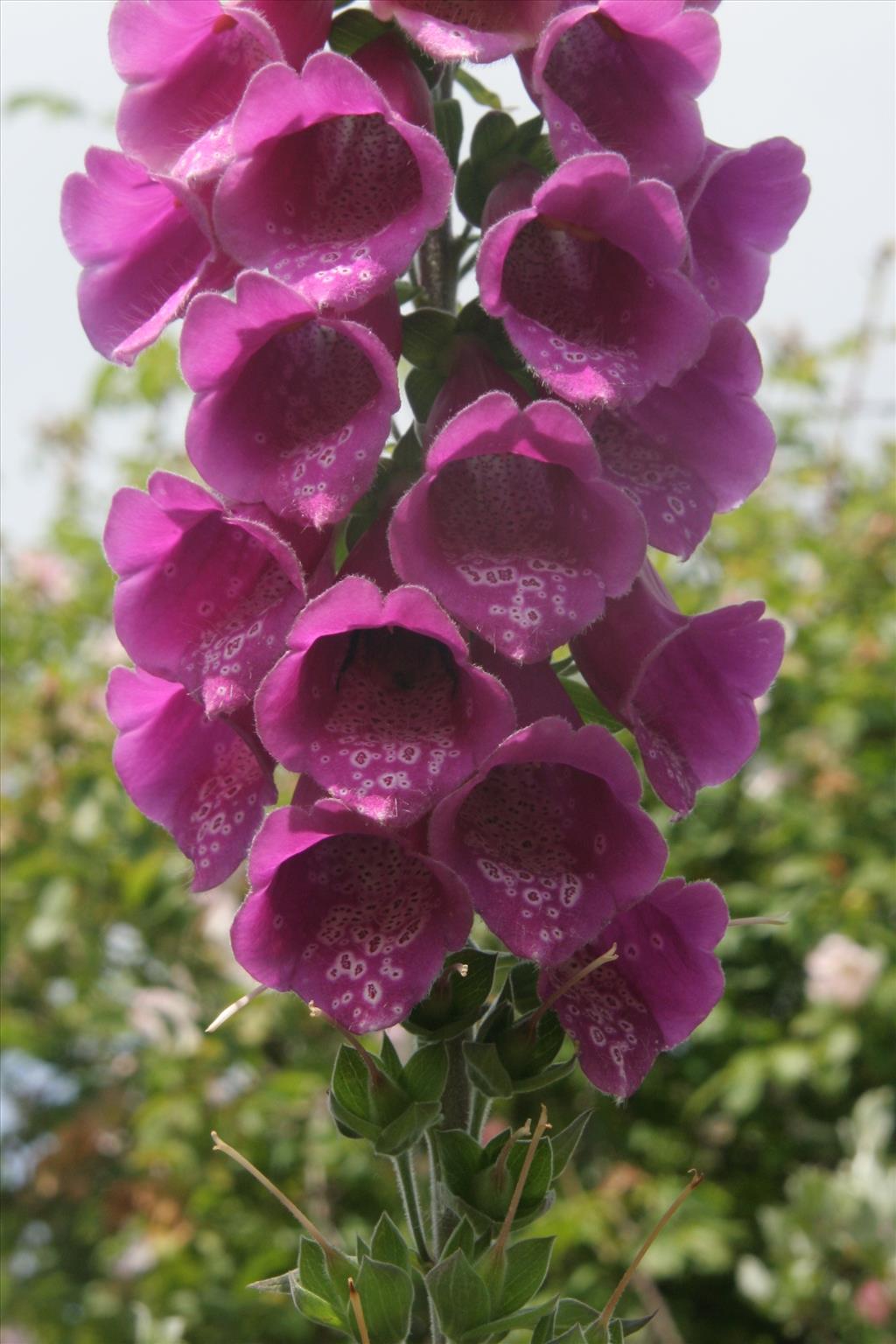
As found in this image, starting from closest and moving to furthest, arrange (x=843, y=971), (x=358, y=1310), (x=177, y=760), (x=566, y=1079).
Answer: (x=358, y=1310)
(x=177, y=760)
(x=566, y=1079)
(x=843, y=971)

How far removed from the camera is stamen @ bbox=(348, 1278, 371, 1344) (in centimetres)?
97

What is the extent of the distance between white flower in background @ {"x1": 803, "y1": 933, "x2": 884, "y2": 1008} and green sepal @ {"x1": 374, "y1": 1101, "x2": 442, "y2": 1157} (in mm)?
2325

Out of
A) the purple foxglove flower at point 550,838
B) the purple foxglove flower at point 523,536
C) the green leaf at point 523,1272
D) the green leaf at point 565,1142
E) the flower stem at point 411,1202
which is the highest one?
the purple foxglove flower at point 523,536

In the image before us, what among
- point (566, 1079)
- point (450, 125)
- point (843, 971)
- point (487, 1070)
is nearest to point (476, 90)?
point (450, 125)

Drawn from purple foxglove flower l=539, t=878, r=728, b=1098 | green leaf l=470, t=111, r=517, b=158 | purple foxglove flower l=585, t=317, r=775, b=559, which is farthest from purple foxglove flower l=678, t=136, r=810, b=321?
purple foxglove flower l=539, t=878, r=728, b=1098

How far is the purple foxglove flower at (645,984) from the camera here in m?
1.06

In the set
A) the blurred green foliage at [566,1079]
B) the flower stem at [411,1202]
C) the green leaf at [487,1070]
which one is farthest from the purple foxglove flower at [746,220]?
the blurred green foliage at [566,1079]

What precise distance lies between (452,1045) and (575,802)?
25 cm

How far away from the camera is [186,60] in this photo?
47.1 inches

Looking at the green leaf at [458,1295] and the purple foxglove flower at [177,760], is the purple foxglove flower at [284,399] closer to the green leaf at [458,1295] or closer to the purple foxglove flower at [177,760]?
the purple foxglove flower at [177,760]

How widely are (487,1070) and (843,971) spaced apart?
2.35m

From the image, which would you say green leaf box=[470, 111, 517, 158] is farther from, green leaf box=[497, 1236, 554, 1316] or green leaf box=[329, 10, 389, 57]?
green leaf box=[497, 1236, 554, 1316]

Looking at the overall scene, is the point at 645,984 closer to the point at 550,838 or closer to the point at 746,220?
the point at 550,838

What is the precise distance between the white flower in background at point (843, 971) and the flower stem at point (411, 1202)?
2217mm
